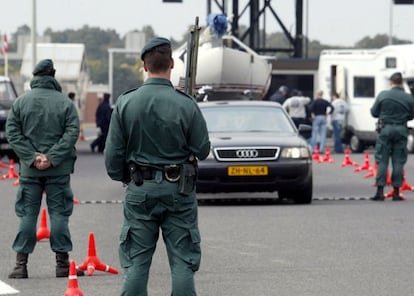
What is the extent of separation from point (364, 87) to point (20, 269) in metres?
28.5

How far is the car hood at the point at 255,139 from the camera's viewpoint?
62.5 ft

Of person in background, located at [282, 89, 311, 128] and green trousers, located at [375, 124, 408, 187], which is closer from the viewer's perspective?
green trousers, located at [375, 124, 408, 187]

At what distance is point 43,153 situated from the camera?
38.4 feet

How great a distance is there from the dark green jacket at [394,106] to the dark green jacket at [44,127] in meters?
8.72

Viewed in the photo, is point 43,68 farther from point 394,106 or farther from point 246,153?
point 394,106

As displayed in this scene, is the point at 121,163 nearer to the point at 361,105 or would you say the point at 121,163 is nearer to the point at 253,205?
the point at 253,205

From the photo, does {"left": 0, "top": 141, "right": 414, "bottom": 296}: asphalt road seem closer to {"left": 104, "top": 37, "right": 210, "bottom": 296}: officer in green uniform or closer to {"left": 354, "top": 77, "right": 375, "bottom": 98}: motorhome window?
{"left": 104, "top": 37, "right": 210, "bottom": 296}: officer in green uniform

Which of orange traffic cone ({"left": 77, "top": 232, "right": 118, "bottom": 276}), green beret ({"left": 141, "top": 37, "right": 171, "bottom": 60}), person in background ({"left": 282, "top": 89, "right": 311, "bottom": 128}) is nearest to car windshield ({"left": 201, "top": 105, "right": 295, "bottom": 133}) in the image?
Result: orange traffic cone ({"left": 77, "top": 232, "right": 118, "bottom": 276})

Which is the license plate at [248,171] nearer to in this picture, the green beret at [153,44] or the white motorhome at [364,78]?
the green beret at [153,44]

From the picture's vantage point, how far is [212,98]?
1087 inches

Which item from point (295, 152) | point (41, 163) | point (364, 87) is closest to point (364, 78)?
point (364, 87)

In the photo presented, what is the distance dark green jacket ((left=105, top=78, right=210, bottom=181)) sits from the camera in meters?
8.27

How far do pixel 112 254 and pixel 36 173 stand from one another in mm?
1841

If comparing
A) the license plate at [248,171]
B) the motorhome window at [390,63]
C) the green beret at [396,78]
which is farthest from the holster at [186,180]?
the motorhome window at [390,63]
